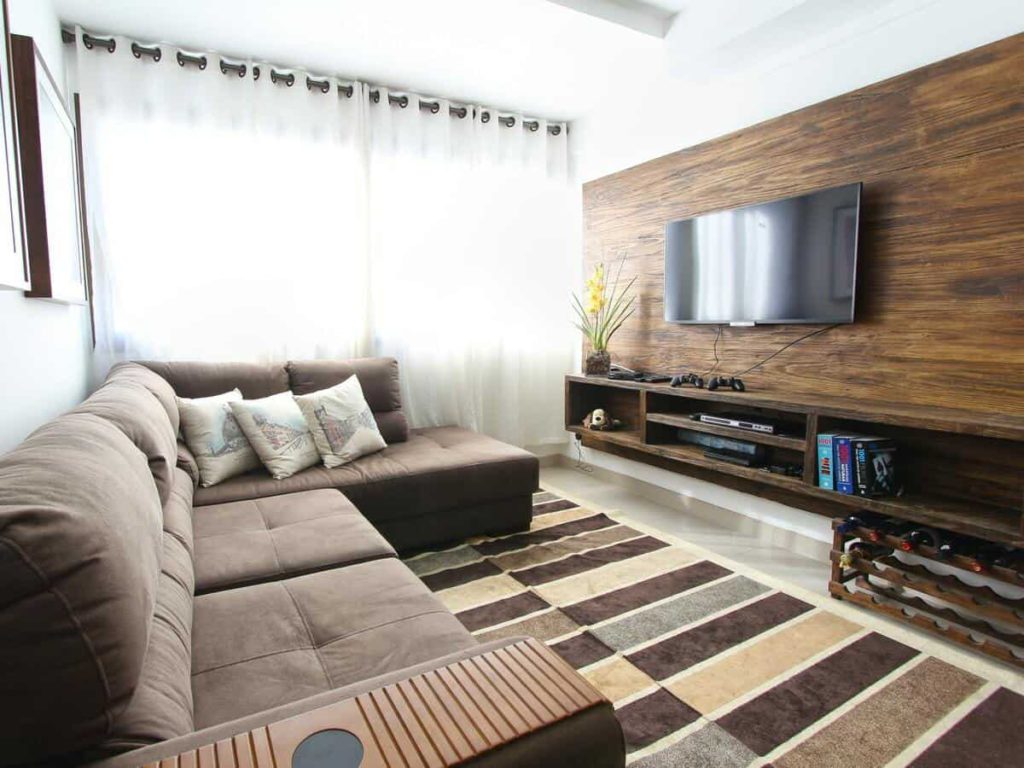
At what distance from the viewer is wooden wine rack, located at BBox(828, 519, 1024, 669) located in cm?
186

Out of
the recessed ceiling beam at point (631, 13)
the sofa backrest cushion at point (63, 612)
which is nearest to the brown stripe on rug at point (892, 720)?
the sofa backrest cushion at point (63, 612)

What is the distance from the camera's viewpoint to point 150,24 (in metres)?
2.78

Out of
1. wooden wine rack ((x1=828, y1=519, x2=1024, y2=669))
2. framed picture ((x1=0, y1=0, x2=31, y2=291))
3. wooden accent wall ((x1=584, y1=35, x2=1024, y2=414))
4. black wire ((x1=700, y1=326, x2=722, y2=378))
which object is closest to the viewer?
framed picture ((x1=0, y1=0, x2=31, y2=291))

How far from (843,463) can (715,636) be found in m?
0.84

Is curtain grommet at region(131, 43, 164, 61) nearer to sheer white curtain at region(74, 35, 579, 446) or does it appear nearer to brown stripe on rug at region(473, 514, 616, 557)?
sheer white curtain at region(74, 35, 579, 446)

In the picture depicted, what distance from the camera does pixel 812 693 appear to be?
1.73 meters

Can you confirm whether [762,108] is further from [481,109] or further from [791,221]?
[481,109]

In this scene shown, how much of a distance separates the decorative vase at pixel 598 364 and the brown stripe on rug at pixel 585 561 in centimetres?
115

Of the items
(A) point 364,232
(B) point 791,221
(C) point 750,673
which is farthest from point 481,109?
(C) point 750,673

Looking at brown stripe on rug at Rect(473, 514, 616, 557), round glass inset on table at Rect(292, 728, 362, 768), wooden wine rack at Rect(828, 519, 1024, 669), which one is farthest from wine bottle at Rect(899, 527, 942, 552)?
round glass inset on table at Rect(292, 728, 362, 768)

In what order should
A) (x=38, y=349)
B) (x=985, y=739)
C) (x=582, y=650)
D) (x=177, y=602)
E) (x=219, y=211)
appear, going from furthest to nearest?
(x=219, y=211), (x=582, y=650), (x=38, y=349), (x=985, y=739), (x=177, y=602)

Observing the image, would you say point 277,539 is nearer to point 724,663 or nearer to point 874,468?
point 724,663

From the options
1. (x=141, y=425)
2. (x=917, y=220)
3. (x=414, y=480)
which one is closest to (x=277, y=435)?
(x=414, y=480)

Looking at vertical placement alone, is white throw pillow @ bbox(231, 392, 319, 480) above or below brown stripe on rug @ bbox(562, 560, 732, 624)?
above
